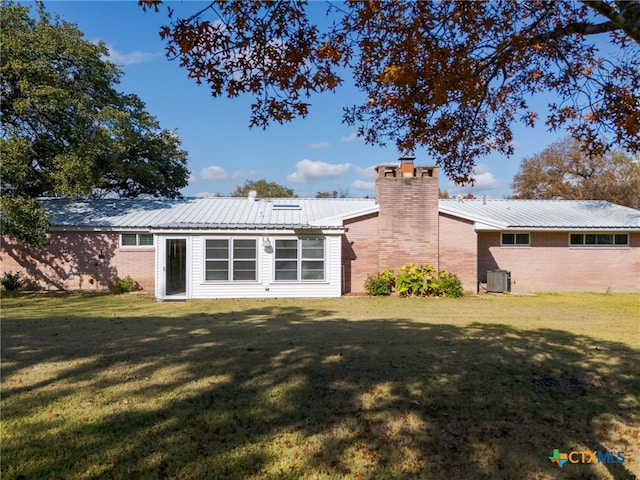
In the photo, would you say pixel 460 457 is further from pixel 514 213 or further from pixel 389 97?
pixel 514 213

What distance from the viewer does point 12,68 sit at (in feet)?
57.8

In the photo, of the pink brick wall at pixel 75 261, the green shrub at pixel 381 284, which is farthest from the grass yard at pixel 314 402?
the pink brick wall at pixel 75 261

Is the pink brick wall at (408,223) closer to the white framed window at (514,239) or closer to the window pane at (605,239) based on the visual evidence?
the white framed window at (514,239)

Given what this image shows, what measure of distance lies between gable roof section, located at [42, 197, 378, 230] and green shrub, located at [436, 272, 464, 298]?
160 inches

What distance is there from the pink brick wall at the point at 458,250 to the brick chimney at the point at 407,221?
0.49m

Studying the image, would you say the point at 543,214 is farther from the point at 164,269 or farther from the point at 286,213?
the point at 164,269

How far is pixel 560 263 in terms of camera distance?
808 inches

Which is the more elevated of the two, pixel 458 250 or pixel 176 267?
pixel 458 250

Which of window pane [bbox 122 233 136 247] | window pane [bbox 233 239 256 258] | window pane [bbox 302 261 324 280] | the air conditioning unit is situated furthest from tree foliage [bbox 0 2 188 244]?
the air conditioning unit

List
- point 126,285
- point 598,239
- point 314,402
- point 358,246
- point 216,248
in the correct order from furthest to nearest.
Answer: point 598,239, point 126,285, point 358,246, point 216,248, point 314,402

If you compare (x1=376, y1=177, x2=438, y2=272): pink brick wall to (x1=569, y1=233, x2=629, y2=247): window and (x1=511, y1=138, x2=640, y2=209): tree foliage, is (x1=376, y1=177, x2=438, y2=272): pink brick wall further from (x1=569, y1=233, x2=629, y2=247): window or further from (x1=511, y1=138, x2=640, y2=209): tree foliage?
(x1=511, y1=138, x2=640, y2=209): tree foliage

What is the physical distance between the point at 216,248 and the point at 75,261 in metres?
7.02

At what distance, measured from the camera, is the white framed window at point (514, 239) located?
20.6 metres

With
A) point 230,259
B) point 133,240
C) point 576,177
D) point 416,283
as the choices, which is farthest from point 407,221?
point 576,177
